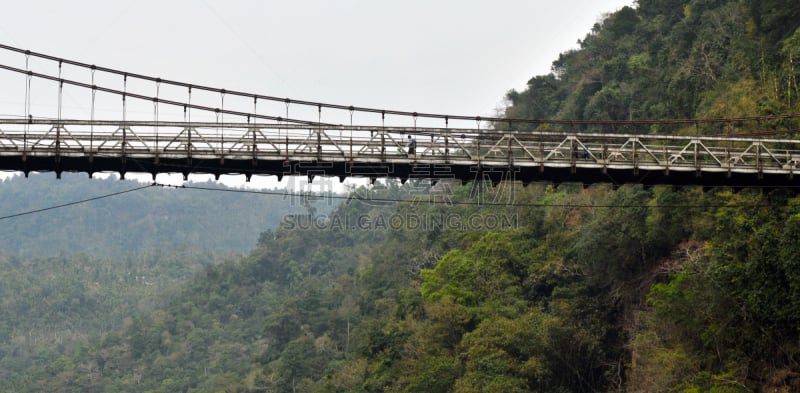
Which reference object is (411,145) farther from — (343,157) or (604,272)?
(604,272)

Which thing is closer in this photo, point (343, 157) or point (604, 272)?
point (343, 157)

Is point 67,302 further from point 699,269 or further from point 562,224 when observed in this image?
point 699,269

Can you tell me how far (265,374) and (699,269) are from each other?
192 ft

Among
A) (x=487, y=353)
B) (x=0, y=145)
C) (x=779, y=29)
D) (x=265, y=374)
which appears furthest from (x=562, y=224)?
(x=265, y=374)

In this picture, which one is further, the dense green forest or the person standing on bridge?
the dense green forest

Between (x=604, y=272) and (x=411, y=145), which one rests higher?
(x=411, y=145)

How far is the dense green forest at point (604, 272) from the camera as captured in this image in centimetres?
3325

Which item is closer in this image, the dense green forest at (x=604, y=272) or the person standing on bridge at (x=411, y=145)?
the person standing on bridge at (x=411, y=145)

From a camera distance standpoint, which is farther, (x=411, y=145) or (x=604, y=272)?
(x=604, y=272)

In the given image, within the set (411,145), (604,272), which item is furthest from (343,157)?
(604,272)

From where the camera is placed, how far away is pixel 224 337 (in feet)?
427

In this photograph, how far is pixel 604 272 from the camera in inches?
→ 1847

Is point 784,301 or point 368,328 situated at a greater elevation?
point 784,301

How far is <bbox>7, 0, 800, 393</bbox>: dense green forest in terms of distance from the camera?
33250 mm
